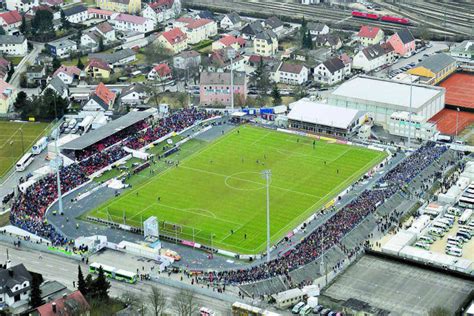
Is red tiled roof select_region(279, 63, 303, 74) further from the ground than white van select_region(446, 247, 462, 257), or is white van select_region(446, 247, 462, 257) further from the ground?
red tiled roof select_region(279, 63, 303, 74)

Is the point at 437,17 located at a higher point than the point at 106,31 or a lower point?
lower

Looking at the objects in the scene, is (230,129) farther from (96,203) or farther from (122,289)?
(122,289)

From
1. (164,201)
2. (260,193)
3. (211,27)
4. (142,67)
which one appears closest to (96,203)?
(164,201)

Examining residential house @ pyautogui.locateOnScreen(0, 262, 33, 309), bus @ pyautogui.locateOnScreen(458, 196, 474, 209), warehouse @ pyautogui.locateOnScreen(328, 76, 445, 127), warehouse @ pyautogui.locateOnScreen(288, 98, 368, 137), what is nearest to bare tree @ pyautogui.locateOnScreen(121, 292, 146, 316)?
residential house @ pyautogui.locateOnScreen(0, 262, 33, 309)

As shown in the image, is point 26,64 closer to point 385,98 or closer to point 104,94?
point 104,94

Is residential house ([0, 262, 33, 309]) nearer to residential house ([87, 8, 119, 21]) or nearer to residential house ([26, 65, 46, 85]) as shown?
residential house ([26, 65, 46, 85])

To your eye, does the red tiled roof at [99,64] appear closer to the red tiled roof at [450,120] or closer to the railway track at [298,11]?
the railway track at [298,11]

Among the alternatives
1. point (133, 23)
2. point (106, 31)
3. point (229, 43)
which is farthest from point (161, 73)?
point (133, 23)
